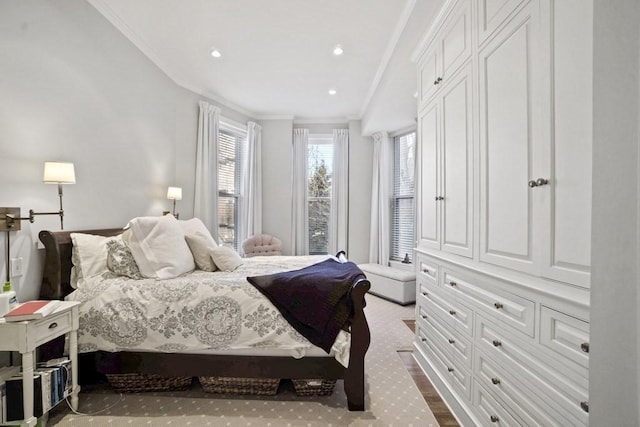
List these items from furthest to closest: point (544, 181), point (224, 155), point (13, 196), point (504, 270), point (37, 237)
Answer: point (224, 155) → point (37, 237) → point (13, 196) → point (504, 270) → point (544, 181)

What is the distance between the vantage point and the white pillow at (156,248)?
6.99 ft

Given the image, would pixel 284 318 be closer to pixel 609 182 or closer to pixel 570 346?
pixel 570 346

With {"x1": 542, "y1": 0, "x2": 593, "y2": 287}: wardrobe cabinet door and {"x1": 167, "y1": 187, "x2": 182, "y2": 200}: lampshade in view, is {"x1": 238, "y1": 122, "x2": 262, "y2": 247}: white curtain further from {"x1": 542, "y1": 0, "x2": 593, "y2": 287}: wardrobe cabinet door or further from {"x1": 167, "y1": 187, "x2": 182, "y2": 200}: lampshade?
{"x1": 542, "y1": 0, "x2": 593, "y2": 287}: wardrobe cabinet door

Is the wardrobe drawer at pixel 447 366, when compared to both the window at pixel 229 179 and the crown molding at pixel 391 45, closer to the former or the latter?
the crown molding at pixel 391 45

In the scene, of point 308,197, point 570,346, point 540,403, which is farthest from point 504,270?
point 308,197

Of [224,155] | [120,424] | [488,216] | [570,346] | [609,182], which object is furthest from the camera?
[224,155]

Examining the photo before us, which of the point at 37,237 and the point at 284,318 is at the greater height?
the point at 37,237

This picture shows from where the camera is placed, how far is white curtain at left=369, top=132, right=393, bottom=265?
500 centimetres

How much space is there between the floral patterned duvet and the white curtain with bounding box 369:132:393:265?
3.38 m

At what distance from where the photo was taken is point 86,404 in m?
1.91

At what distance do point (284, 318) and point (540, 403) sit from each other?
1.35 m

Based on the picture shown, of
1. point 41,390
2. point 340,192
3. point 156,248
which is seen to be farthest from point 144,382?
point 340,192

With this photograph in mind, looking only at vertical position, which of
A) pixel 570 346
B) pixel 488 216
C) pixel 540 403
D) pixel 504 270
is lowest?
pixel 540 403

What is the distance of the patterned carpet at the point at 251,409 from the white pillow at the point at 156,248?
84 centimetres
